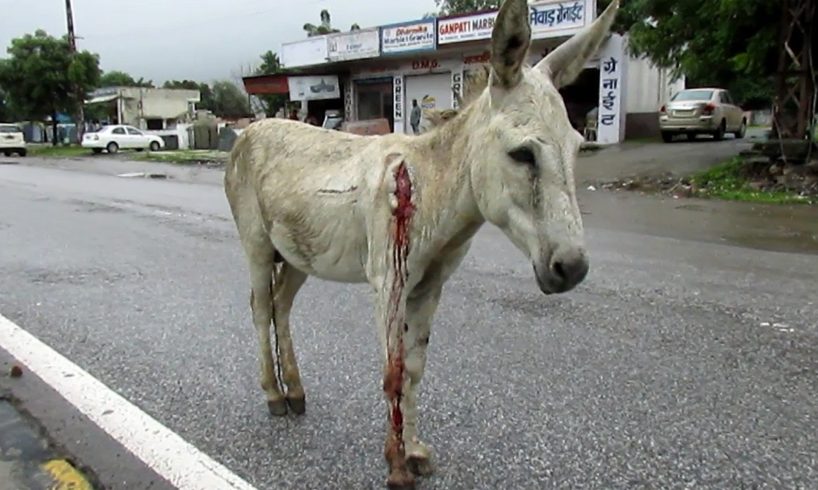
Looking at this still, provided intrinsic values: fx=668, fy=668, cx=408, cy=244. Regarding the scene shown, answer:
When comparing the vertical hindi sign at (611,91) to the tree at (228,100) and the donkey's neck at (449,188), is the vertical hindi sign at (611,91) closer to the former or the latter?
the donkey's neck at (449,188)

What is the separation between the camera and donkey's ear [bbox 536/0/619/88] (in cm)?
223

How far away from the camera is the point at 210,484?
2809 millimetres

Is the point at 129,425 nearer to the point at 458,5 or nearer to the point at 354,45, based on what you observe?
the point at 354,45

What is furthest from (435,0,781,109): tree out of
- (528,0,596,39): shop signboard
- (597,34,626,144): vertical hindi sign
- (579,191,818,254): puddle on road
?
(597,34,626,144): vertical hindi sign

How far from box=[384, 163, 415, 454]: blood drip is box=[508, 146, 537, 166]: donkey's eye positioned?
1.68ft

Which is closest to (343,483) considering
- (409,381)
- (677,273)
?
(409,381)

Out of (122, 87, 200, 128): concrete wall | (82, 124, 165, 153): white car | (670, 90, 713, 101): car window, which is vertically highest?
(122, 87, 200, 128): concrete wall

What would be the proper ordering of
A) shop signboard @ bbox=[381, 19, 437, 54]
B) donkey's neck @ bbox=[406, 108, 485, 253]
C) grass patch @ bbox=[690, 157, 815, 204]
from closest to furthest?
donkey's neck @ bbox=[406, 108, 485, 253] < grass patch @ bbox=[690, 157, 815, 204] < shop signboard @ bbox=[381, 19, 437, 54]

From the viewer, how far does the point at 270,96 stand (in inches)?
1839

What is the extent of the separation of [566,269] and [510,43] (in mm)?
703

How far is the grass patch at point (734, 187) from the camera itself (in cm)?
1212

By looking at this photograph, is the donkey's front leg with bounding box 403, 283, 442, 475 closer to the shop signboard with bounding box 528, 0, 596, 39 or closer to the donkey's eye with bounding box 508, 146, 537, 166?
the donkey's eye with bounding box 508, 146, 537, 166

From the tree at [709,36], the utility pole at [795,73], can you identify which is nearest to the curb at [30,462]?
the tree at [709,36]

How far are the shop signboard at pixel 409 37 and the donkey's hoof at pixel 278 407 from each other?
2387 centimetres
